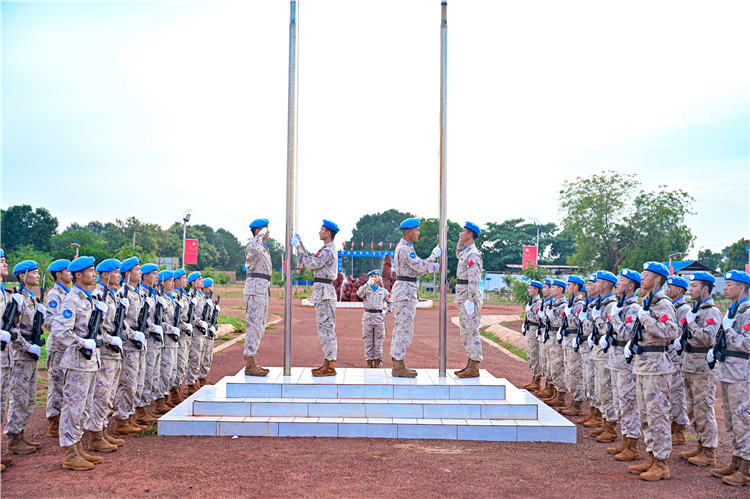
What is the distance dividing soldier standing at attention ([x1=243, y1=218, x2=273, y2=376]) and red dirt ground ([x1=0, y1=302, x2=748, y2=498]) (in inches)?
57.4

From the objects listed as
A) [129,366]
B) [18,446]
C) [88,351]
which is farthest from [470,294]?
[18,446]

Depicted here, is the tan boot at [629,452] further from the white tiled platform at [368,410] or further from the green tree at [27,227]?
the green tree at [27,227]

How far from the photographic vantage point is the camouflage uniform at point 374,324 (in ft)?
36.5

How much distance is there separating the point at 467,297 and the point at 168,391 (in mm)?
4809

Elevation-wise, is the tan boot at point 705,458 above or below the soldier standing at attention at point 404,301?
below

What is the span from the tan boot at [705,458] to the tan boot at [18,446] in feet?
25.0

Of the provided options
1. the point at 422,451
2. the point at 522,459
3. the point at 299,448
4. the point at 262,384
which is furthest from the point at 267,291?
the point at 522,459

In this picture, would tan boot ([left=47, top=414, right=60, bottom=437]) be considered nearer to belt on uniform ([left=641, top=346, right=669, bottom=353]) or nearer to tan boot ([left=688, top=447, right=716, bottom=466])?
belt on uniform ([left=641, top=346, right=669, bottom=353])

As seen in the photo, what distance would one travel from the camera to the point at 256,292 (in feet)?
26.9

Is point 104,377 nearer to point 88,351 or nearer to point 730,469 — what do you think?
point 88,351

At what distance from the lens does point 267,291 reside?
8328mm

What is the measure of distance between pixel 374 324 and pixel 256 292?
349 centimetres

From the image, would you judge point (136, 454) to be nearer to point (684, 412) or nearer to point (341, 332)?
point (684, 412)

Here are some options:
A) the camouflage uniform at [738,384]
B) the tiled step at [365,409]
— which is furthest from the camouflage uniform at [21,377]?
the camouflage uniform at [738,384]
